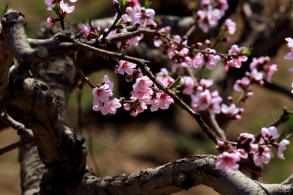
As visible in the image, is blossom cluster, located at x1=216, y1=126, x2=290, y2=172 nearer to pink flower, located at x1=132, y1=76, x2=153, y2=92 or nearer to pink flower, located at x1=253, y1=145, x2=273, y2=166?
pink flower, located at x1=253, y1=145, x2=273, y2=166

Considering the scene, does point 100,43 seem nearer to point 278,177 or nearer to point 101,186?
point 101,186

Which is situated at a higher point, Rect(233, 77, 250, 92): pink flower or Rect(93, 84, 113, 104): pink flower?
Rect(93, 84, 113, 104): pink flower

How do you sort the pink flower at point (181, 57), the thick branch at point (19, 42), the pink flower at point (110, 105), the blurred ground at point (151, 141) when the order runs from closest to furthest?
the thick branch at point (19, 42) < the pink flower at point (110, 105) < the pink flower at point (181, 57) < the blurred ground at point (151, 141)

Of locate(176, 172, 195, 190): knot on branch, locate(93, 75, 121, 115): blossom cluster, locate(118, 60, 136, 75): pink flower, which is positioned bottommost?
locate(176, 172, 195, 190): knot on branch

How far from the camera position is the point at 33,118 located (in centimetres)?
125

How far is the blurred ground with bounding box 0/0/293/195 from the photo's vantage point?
12.9 feet

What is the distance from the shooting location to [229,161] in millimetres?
916

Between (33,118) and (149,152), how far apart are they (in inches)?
113

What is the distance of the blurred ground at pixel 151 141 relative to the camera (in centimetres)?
392

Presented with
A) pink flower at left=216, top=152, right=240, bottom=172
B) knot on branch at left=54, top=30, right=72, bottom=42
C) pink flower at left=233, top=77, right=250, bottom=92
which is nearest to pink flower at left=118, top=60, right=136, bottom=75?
knot on branch at left=54, top=30, right=72, bottom=42

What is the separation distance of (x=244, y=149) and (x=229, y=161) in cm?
12

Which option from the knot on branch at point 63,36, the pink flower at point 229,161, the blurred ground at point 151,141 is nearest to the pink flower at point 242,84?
the pink flower at point 229,161

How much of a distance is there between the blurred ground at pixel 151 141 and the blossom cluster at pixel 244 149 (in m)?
2.77

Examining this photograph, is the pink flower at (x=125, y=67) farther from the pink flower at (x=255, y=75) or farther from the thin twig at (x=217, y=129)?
the pink flower at (x=255, y=75)
